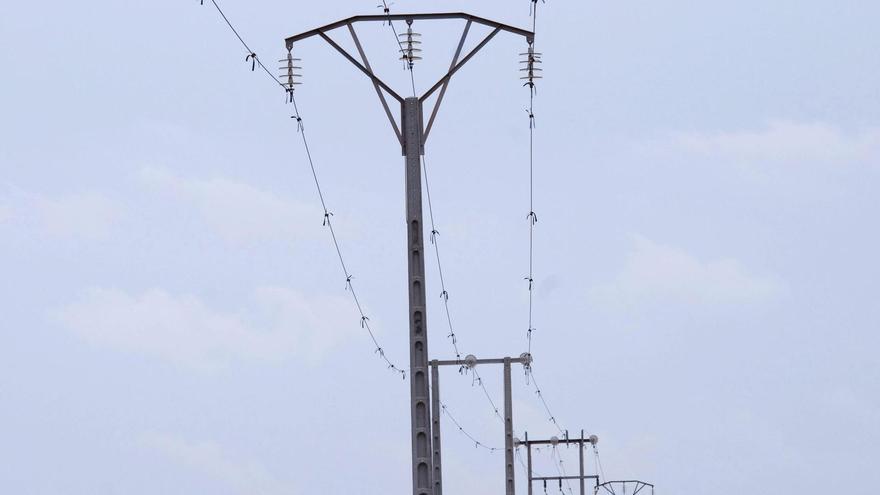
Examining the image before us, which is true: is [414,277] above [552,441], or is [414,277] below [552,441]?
below

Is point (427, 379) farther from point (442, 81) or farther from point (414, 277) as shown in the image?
point (442, 81)

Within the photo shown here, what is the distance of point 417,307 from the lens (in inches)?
1283

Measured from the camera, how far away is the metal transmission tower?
3191 cm

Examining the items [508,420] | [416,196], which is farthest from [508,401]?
[416,196]

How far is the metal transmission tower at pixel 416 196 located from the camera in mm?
31906

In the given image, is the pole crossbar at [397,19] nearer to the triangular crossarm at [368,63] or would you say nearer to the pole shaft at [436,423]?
the triangular crossarm at [368,63]

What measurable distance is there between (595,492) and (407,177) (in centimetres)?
6136

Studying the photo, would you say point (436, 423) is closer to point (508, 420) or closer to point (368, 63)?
point (508, 420)

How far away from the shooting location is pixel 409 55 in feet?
111

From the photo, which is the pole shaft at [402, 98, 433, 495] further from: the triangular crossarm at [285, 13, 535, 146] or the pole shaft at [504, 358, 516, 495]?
the pole shaft at [504, 358, 516, 495]

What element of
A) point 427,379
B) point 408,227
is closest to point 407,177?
point 408,227

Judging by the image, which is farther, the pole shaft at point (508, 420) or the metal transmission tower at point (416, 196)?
the pole shaft at point (508, 420)

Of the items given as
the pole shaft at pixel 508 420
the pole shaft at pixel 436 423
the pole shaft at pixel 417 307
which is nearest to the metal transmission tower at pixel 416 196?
the pole shaft at pixel 417 307

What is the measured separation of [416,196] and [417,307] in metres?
1.78
